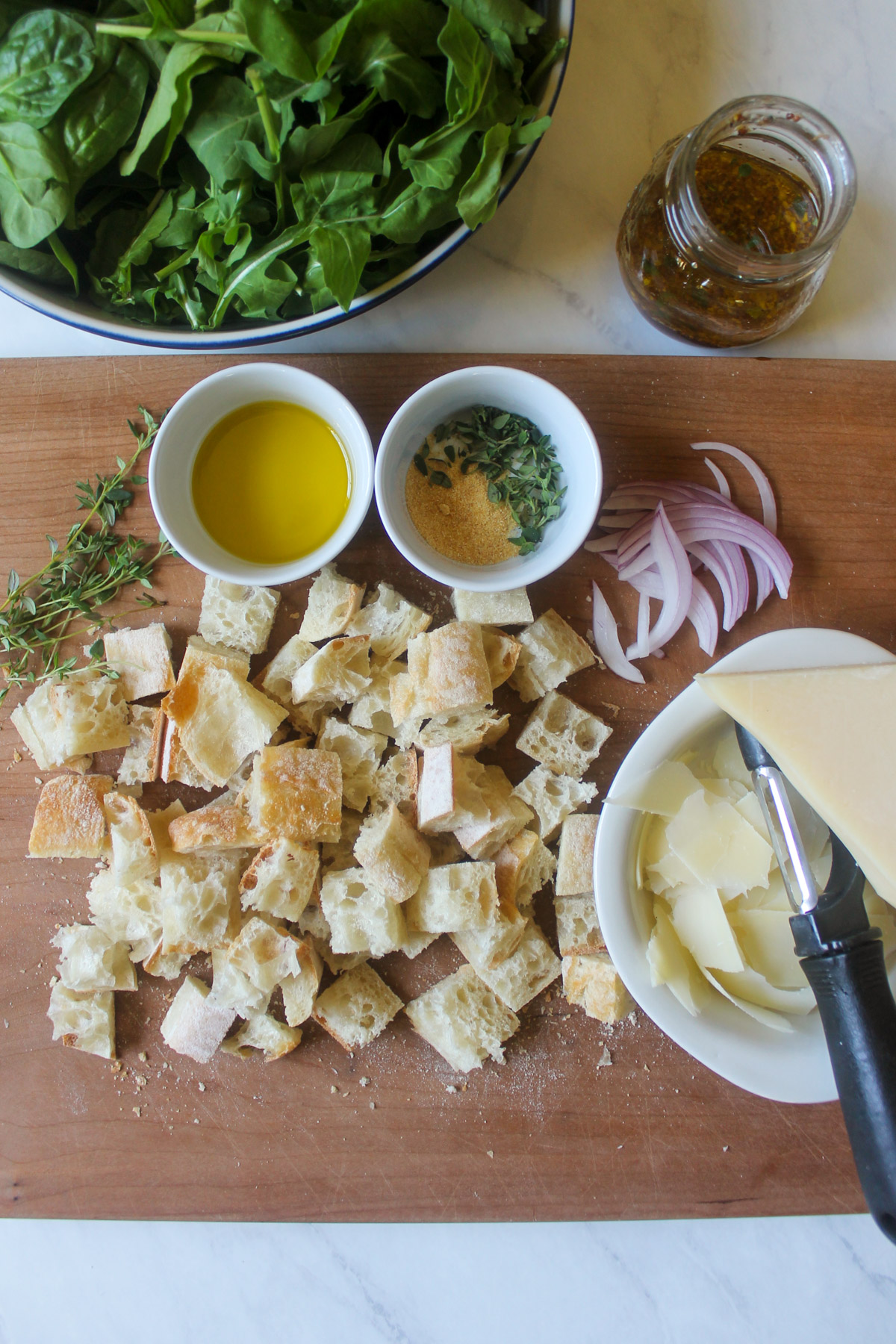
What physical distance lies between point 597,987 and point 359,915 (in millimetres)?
410

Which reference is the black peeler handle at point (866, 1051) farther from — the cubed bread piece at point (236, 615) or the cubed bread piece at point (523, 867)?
the cubed bread piece at point (236, 615)

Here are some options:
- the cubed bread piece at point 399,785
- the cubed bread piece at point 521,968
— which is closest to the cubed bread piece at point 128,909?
the cubed bread piece at point 399,785

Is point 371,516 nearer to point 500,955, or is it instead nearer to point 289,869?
point 289,869

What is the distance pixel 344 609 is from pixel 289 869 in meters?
0.44

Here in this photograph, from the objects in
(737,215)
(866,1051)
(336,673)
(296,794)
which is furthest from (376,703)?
(737,215)

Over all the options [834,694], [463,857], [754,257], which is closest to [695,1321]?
[463,857]

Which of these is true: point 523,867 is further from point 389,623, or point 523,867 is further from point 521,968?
point 389,623

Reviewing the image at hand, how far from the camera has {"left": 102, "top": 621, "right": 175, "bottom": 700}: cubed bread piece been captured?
4.83 feet

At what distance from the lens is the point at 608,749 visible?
1.51 metres

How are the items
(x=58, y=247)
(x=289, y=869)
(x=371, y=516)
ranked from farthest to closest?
(x=371, y=516)
(x=289, y=869)
(x=58, y=247)

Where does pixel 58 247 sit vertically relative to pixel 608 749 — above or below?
above

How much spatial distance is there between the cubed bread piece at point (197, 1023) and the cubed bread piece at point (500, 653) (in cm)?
71

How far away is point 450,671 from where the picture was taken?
53.1 inches

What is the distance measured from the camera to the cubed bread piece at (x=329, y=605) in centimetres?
142
